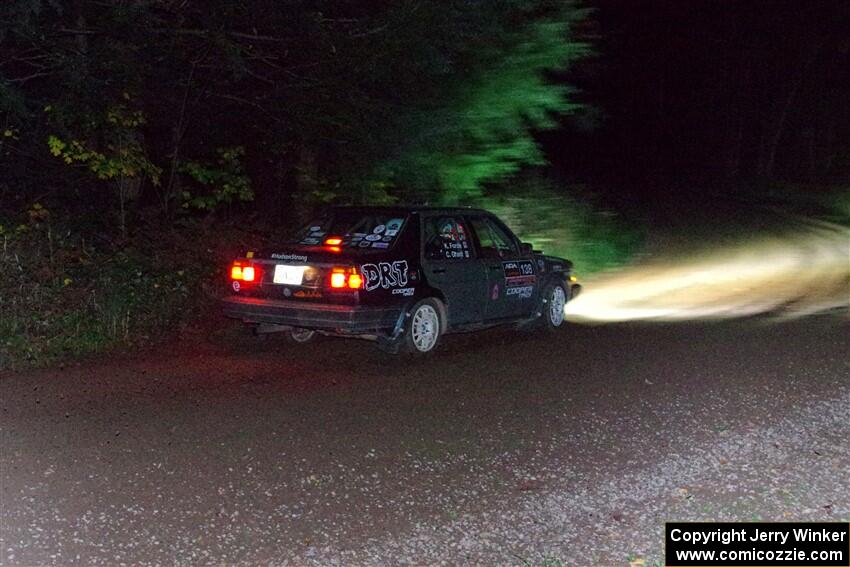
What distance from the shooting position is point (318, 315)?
9.97m

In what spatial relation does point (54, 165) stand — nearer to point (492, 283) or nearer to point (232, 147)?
point (232, 147)

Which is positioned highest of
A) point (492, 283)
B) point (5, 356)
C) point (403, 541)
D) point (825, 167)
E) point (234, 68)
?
point (825, 167)

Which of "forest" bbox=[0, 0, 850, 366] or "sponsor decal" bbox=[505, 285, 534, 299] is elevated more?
"forest" bbox=[0, 0, 850, 366]

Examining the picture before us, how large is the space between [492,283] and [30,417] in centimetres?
529

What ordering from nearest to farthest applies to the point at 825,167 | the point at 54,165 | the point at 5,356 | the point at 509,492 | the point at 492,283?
the point at 509,492 < the point at 5,356 < the point at 492,283 < the point at 54,165 < the point at 825,167

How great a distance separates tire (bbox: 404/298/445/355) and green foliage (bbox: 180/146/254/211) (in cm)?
477

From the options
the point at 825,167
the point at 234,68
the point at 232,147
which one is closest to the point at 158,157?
the point at 232,147

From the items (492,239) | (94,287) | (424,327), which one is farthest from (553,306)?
(94,287)

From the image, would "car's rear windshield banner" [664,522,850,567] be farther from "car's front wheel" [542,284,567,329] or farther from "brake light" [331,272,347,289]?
"car's front wheel" [542,284,567,329]

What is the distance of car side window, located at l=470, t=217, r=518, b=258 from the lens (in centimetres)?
1162

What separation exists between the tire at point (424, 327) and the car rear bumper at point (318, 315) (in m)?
0.24

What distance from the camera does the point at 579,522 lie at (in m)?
5.75

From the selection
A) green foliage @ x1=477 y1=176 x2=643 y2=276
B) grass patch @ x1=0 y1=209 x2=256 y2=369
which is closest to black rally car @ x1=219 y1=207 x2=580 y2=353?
grass patch @ x1=0 y1=209 x2=256 y2=369

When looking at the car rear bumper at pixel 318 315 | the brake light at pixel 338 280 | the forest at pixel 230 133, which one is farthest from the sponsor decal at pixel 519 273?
the forest at pixel 230 133
